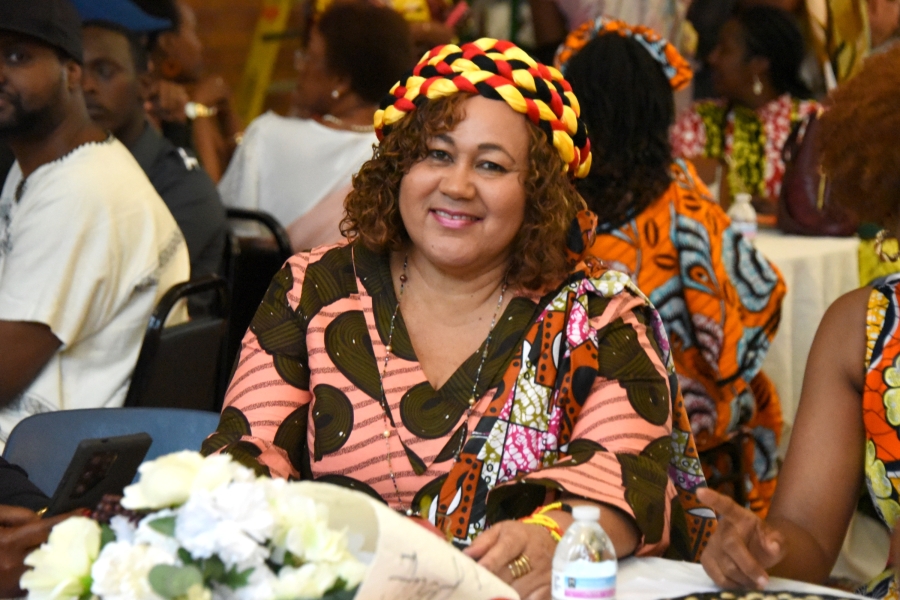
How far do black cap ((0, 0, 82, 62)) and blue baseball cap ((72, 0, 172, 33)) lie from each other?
109cm

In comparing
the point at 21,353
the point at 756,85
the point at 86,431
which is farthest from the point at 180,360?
the point at 756,85

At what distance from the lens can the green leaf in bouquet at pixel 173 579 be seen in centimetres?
106

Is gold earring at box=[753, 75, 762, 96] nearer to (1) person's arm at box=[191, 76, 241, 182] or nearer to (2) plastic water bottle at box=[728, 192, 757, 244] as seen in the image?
(2) plastic water bottle at box=[728, 192, 757, 244]

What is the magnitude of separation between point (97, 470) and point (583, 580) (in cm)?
64

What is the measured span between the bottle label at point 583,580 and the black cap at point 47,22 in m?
2.10

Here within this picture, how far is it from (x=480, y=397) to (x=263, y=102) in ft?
19.4

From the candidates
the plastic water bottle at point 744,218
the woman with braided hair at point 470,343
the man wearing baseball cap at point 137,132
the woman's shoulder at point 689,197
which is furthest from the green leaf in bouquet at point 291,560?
the plastic water bottle at point 744,218

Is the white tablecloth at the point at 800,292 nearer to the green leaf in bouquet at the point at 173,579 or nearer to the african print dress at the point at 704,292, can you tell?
the african print dress at the point at 704,292

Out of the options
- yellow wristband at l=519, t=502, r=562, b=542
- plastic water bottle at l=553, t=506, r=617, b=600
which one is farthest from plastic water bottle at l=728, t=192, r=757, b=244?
plastic water bottle at l=553, t=506, r=617, b=600

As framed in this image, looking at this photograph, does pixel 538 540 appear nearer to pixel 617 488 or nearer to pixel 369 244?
pixel 617 488

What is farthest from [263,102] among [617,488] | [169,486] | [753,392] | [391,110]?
[169,486]

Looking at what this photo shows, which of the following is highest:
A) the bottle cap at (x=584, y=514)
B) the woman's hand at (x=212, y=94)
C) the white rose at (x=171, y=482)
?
the white rose at (x=171, y=482)

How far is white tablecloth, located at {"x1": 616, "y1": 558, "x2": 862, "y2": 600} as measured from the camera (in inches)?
61.5

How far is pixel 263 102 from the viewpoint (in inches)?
298
